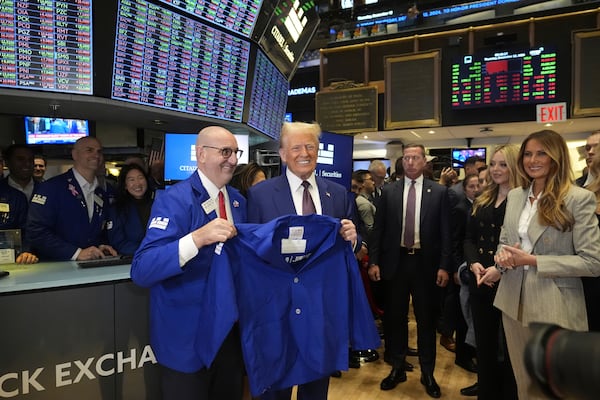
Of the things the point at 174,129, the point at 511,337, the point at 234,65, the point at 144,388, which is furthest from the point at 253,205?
the point at 174,129

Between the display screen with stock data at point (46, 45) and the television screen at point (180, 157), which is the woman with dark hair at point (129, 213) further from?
the display screen with stock data at point (46, 45)

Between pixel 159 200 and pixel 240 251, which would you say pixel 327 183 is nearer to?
pixel 240 251

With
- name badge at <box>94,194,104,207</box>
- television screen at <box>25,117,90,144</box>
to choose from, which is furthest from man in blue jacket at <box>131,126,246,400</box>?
television screen at <box>25,117,90,144</box>

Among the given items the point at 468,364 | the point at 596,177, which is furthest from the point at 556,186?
the point at 468,364

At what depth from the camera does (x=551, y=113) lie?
6441 millimetres

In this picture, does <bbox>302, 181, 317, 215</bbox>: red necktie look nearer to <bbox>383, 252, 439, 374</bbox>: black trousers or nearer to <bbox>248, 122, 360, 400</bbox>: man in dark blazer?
<bbox>248, 122, 360, 400</bbox>: man in dark blazer

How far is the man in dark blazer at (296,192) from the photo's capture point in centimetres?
193

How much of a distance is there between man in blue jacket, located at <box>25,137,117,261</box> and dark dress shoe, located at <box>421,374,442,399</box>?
2470mm

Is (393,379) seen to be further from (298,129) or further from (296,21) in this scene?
(296,21)

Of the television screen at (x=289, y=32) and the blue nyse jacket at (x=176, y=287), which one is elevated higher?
the television screen at (x=289, y=32)

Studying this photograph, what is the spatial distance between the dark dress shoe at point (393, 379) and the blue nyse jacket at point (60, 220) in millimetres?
2426

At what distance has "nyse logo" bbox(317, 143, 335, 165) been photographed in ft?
11.8

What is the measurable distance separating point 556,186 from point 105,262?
2.58 m

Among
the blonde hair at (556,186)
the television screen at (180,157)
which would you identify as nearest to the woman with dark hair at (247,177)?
the television screen at (180,157)
